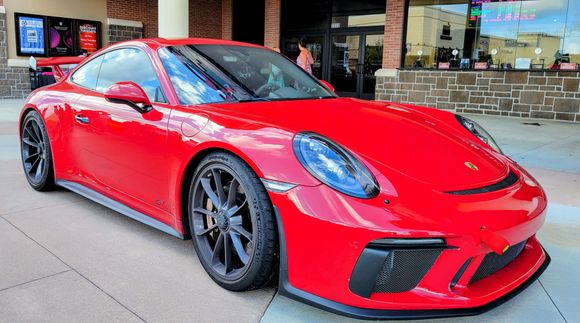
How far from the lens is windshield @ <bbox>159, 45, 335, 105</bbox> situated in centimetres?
284

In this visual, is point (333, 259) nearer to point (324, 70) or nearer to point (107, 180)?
point (107, 180)

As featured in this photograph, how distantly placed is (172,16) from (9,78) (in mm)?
6667

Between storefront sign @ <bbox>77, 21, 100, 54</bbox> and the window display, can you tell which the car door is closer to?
the window display

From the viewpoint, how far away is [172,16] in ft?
36.6

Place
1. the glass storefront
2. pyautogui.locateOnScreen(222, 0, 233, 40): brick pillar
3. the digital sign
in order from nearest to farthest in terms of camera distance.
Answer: the glass storefront < the digital sign < pyautogui.locateOnScreen(222, 0, 233, 40): brick pillar

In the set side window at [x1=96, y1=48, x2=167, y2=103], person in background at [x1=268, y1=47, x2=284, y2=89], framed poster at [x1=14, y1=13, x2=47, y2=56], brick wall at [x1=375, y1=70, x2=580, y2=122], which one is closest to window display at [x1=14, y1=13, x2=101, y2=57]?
framed poster at [x1=14, y1=13, x2=47, y2=56]

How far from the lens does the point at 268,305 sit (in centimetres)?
232

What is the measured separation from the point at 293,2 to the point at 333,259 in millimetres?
15566

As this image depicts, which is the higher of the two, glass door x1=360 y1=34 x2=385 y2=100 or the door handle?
glass door x1=360 y1=34 x2=385 y2=100

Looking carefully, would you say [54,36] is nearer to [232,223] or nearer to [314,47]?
[314,47]

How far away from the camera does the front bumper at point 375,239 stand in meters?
1.89

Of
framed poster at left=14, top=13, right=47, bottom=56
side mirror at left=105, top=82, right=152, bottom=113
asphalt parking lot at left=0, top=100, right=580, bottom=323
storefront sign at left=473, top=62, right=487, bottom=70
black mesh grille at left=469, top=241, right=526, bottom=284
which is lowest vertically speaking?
asphalt parking lot at left=0, top=100, right=580, bottom=323

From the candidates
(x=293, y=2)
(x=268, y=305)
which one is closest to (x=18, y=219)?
(x=268, y=305)

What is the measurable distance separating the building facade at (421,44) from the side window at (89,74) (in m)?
7.86
